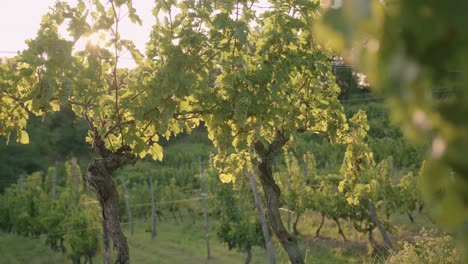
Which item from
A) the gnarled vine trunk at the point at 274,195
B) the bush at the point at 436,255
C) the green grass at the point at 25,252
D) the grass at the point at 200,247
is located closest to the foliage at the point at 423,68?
the gnarled vine trunk at the point at 274,195

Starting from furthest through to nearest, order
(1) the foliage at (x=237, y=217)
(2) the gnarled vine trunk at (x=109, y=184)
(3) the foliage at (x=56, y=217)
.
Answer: (1) the foliage at (x=237, y=217) < (3) the foliage at (x=56, y=217) < (2) the gnarled vine trunk at (x=109, y=184)

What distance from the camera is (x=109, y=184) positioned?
16.2 ft

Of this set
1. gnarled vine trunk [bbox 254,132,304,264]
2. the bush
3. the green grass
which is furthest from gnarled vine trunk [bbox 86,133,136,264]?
the green grass

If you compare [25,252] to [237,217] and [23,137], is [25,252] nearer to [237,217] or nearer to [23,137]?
[237,217]

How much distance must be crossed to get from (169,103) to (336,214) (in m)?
11.1

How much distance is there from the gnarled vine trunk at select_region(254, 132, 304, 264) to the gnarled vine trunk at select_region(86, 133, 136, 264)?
4.74 feet

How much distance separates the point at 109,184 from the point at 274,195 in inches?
70.1

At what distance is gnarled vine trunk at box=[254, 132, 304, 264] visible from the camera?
569 centimetres

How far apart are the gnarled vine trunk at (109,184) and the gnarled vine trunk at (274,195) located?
4.74ft

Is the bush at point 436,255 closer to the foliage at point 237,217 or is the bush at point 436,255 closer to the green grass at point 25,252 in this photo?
the foliage at point 237,217

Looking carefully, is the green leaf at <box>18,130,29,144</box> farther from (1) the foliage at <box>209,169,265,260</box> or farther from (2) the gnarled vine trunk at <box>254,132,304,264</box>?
(1) the foliage at <box>209,169,265,260</box>

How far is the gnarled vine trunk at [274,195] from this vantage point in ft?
18.7

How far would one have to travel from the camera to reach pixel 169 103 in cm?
437

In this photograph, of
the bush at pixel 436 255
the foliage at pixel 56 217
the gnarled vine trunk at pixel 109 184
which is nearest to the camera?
the gnarled vine trunk at pixel 109 184
